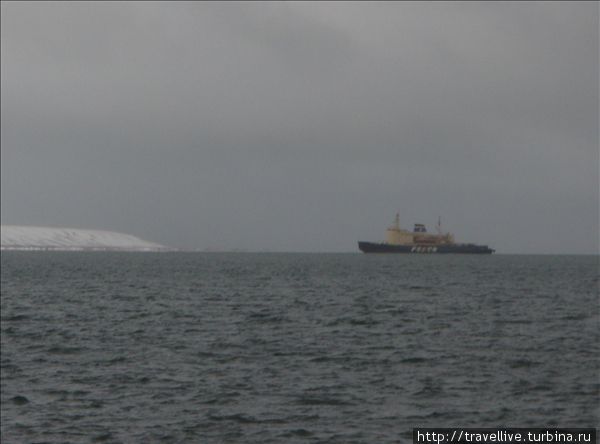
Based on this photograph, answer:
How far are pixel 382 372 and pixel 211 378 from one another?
6.10 m

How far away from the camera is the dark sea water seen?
71.6 feet

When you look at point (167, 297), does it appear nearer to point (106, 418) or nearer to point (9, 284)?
point (9, 284)

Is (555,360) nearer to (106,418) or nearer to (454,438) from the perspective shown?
(454,438)

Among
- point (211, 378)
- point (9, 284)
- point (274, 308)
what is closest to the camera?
point (211, 378)

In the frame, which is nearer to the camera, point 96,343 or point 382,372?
point 382,372

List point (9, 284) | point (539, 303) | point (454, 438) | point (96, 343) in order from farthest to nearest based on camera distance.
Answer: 1. point (9, 284)
2. point (539, 303)
3. point (96, 343)
4. point (454, 438)

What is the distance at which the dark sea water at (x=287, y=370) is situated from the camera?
2181cm

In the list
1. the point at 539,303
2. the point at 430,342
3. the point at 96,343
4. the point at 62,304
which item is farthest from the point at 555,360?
the point at 62,304

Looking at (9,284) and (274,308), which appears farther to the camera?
(9,284)

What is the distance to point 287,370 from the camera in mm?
29547

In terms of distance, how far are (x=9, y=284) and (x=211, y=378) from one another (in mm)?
58333

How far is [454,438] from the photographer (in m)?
20.0

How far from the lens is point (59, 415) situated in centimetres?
2236

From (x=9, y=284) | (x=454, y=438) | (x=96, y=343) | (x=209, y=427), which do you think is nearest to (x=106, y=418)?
(x=209, y=427)
